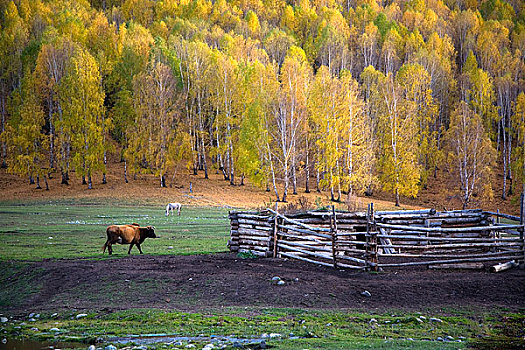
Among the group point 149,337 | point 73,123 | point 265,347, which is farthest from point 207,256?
point 73,123

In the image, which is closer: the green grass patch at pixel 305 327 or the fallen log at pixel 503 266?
the green grass patch at pixel 305 327

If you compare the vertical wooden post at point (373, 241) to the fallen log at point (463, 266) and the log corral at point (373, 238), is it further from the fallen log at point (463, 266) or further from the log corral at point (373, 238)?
the fallen log at point (463, 266)

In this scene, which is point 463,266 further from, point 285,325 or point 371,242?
point 285,325

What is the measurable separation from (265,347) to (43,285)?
7.89 meters

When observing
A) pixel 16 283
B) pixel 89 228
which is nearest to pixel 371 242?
pixel 16 283

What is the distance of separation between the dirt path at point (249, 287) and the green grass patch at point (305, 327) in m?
0.89

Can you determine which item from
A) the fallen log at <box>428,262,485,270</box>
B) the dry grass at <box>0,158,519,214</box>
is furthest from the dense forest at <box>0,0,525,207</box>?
the fallen log at <box>428,262,485,270</box>

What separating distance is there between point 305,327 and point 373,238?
593cm

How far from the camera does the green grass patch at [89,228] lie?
1912cm

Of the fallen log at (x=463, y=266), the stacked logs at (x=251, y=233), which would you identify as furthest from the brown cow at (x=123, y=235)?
the fallen log at (x=463, y=266)

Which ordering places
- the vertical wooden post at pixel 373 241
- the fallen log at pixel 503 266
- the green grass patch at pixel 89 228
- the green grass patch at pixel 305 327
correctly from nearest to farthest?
the green grass patch at pixel 305 327 < the fallen log at pixel 503 266 < the vertical wooden post at pixel 373 241 < the green grass patch at pixel 89 228

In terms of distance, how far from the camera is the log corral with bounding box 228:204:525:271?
14.9 meters

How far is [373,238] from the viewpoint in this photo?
1478cm

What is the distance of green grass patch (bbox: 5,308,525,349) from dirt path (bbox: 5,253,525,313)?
0.89 m
